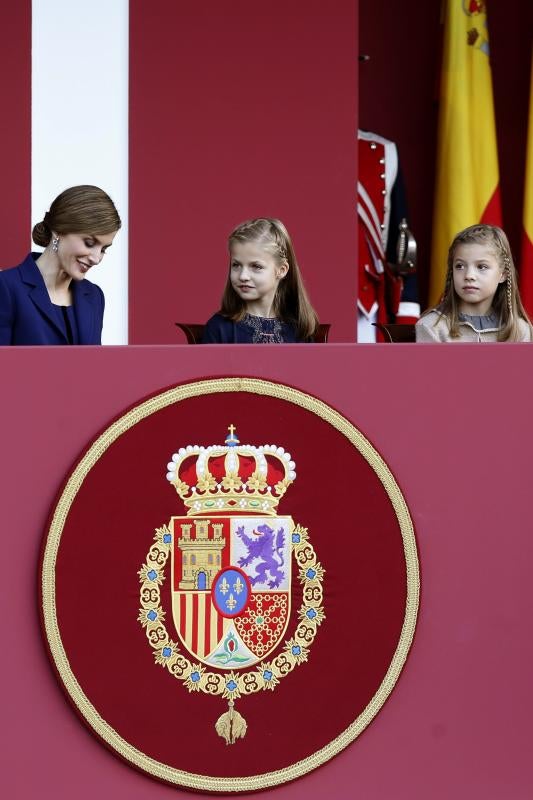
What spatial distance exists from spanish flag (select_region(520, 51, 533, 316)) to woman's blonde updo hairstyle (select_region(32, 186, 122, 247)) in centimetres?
216

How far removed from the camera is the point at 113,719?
2.08m

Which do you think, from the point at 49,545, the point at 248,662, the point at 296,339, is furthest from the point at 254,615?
the point at 296,339

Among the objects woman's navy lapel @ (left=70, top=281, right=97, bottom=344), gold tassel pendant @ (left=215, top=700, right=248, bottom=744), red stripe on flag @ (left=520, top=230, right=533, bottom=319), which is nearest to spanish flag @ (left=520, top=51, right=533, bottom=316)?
red stripe on flag @ (left=520, top=230, right=533, bottom=319)

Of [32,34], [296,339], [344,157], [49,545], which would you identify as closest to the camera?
[49,545]

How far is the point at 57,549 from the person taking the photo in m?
2.06

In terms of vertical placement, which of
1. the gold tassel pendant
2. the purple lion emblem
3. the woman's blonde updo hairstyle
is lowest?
the gold tassel pendant

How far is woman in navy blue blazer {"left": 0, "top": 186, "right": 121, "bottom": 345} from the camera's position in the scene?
2555 millimetres

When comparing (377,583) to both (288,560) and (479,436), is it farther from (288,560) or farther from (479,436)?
(479,436)

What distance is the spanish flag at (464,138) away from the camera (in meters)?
4.52

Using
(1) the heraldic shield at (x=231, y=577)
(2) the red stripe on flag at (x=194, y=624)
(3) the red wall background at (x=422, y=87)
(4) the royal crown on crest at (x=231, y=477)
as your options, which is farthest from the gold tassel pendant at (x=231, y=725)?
(3) the red wall background at (x=422, y=87)

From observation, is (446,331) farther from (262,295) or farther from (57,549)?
(57,549)

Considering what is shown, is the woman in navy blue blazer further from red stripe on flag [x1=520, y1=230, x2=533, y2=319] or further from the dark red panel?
red stripe on flag [x1=520, y1=230, x2=533, y2=319]

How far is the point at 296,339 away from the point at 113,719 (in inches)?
41.7

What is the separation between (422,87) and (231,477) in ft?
10.7
